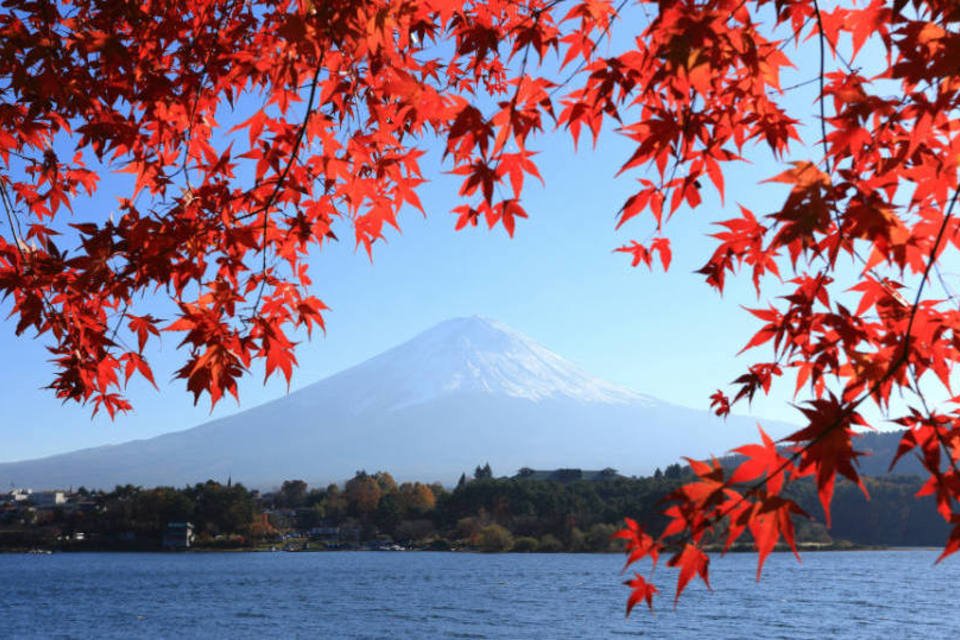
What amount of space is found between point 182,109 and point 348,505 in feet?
303

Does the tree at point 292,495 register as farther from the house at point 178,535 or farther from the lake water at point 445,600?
the lake water at point 445,600

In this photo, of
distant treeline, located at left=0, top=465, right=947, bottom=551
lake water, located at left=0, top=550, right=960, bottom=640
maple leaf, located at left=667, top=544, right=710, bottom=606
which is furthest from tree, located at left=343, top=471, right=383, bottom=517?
maple leaf, located at left=667, top=544, right=710, bottom=606

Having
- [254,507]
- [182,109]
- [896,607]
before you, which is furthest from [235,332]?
[254,507]

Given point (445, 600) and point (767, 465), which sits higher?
point (767, 465)

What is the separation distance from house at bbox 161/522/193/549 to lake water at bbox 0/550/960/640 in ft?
20.8

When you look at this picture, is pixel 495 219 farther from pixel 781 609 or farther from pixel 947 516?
pixel 781 609

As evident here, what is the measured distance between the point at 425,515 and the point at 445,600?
113 ft

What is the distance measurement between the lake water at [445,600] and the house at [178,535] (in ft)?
20.8

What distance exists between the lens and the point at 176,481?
176m

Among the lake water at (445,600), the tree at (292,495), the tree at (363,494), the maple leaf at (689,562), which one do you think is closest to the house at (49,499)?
the lake water at (445,600)

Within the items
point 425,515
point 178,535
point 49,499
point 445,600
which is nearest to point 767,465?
point 445,600

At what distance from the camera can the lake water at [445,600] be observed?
41.8 metres

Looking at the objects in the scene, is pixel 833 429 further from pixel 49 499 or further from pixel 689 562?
pixel 49 499

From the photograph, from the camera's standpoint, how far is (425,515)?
3364 inches
